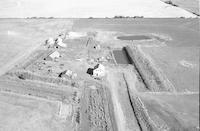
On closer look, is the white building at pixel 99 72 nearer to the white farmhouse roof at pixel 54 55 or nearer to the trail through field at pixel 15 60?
the white farmhouse roof at pixel 54 55

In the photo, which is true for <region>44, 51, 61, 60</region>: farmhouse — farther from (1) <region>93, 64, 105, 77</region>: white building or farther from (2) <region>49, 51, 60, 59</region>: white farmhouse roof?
(1) <region>93, 64, 105, 77</region>: white building

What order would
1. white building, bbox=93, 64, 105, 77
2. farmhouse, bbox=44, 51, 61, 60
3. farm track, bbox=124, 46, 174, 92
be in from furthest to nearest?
farmhouse, bbox=44, 51, 61, 60 → white building, bbox=93, 64, 105, 77 → farm track, bbox=124, 46, 174, 92

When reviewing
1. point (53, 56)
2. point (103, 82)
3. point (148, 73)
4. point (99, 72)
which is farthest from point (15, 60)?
point (148, 73)

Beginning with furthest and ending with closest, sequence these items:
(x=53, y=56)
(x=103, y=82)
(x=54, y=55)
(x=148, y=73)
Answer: (x=54, y=55), (x=53, y=56), (x=148, y=73), (x=103, y=82)

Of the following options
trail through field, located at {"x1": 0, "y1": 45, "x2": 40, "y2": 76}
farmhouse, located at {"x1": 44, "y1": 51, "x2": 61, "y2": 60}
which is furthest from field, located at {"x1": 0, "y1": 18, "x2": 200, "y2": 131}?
farmhouse, located at {"x1": 44, "y1": 51, "x2": 61, "y2": 60}

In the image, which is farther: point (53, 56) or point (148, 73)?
point (53, 56)

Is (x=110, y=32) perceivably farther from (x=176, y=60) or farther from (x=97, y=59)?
(x=176, y=60)

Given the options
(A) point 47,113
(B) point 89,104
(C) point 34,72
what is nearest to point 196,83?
(B) point 89,104

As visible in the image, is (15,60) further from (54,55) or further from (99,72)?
(99,72)
